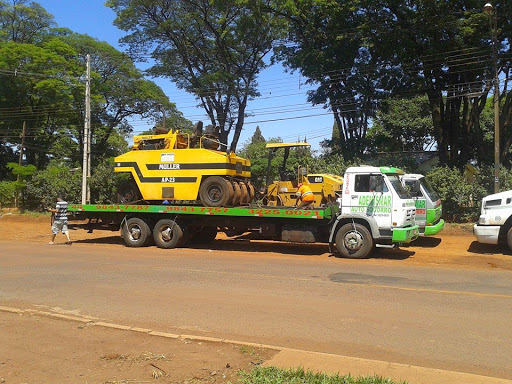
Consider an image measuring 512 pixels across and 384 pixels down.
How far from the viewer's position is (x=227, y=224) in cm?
1448

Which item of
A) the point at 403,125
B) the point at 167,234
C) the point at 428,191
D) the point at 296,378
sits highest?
the point at 403,125

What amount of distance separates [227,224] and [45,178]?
63.5 feet

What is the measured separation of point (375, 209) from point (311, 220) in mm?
1812

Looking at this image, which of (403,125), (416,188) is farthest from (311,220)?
(403,125)

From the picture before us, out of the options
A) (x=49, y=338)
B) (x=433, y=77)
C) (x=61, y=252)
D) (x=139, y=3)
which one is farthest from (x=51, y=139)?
(x=49, y=338)

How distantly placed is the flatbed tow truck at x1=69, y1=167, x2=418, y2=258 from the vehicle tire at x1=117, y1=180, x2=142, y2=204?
458mm

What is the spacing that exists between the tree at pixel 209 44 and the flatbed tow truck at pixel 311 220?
46.2 ft

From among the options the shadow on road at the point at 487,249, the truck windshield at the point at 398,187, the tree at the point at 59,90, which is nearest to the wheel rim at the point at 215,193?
the truck windshield at the point at 398,187

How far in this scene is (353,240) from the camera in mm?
12602

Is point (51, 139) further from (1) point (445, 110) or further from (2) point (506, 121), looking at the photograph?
(2) point (506, 121)

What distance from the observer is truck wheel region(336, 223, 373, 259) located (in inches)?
492

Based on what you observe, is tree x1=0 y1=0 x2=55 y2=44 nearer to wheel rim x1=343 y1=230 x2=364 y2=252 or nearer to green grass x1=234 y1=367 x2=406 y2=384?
wheel rim x1=343 y1=230 x2=364 y2=252

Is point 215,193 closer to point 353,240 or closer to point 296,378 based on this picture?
point 353,240

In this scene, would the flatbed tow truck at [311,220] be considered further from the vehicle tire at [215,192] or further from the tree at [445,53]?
the tree at [445,53]
